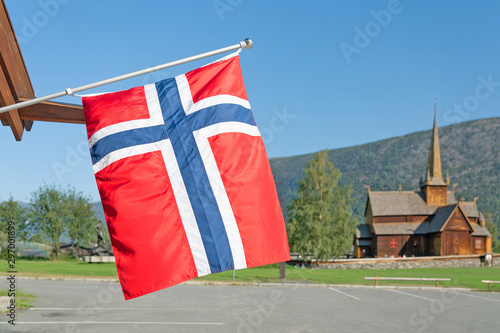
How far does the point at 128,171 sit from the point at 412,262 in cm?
6029

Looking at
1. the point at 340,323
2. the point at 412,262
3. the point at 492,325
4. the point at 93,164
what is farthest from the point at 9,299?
the point at 412,262

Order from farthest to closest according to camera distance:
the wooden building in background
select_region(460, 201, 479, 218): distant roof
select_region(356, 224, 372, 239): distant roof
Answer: select_region(460, 201, 479, 218): distant roof, select_region(356, 224, 372, 239): distant roof, the wooden building in background

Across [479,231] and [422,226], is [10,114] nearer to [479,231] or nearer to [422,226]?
[422,226]

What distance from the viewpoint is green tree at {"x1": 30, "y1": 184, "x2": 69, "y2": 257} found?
2126 inches

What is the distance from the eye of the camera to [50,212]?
54.5 meters

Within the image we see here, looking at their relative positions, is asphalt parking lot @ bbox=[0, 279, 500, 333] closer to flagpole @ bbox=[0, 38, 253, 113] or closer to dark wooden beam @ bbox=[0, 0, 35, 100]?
dark wooden beam @ bbox=[0, 0, 35, 100]

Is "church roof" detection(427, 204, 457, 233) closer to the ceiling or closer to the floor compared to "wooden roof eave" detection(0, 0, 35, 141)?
closer to the floor

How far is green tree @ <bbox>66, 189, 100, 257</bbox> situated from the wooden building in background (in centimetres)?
3915

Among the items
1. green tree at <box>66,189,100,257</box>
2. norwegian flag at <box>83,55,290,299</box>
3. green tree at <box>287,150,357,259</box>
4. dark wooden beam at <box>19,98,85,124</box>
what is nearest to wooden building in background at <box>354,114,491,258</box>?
green tree at <box>287,150,357,259</box>

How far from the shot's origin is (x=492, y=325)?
1429 cm

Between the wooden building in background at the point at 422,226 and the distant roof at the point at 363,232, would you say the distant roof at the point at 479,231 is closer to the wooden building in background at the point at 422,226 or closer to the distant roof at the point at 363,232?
the wooden building in background at the point at 422,226

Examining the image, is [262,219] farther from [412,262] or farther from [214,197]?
[412,262]

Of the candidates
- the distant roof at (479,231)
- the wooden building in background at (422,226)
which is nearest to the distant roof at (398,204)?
the wooden building in background at (422,226)

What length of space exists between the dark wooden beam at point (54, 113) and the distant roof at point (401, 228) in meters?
67.8
